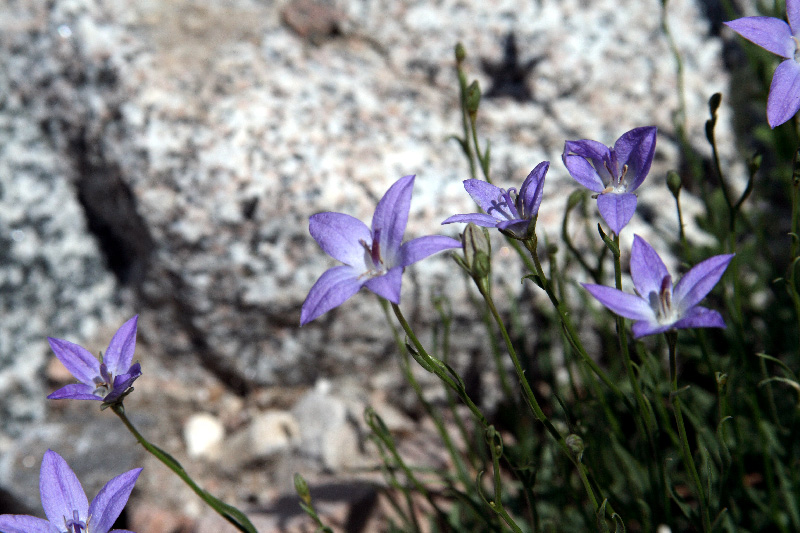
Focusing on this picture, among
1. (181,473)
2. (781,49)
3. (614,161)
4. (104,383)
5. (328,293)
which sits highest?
(781,49)

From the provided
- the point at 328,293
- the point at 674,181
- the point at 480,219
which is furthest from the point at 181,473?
the point at 674,181

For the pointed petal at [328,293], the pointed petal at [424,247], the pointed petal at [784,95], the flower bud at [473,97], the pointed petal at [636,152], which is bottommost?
the pointed petal at [328,293]

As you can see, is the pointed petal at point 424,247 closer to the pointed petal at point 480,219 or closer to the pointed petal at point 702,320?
the pointed petal at point 480,219

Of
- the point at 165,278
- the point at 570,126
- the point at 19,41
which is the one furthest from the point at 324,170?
the point at 19,41

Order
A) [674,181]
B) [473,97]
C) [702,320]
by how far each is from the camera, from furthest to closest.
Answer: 1. [473,97]
2. [674,181]
3. [702,320]

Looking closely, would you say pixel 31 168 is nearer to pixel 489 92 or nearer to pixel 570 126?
pixel 489 92

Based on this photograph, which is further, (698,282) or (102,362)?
(102,362)

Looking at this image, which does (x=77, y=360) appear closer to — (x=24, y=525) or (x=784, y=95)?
(x=24, y=525)

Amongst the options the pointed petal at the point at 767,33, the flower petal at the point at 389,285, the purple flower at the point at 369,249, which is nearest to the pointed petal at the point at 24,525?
the purple flower at the point at 369,249
